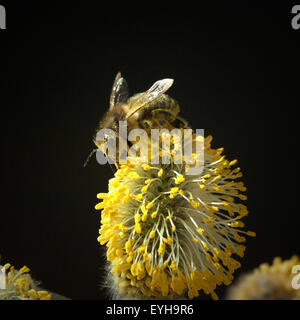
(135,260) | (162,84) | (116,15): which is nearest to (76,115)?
(116,15)

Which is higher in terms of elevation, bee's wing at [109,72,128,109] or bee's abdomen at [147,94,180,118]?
bee's wing at [109,72,128,109]

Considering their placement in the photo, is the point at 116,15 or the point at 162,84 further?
the point at 116,15

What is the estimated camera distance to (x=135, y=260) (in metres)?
0.73

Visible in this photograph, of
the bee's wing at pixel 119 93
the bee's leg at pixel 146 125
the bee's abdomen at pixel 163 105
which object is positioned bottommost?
the bee's leg at pixel 146 125

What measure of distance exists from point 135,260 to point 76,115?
1.61 ft

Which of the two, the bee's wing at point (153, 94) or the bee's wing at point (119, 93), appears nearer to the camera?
the bee's wing at point (153, 94)

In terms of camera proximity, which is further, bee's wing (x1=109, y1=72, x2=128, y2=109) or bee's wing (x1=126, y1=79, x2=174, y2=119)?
bee's wing (x1=109, y1=72, x2=128, y2=109)

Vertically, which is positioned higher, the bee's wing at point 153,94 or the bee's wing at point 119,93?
the bee's wing at point 119,93

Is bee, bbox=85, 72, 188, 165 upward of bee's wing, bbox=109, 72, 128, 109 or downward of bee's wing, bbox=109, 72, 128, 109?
downward

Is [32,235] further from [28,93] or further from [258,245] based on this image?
[258,245]

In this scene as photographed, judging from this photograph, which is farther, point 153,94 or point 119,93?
point 119,93

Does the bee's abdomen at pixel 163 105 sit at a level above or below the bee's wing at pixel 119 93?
below

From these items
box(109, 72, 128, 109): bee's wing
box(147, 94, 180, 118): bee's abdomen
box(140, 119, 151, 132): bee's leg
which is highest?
box(109, 72, 128, 109): bee's wing

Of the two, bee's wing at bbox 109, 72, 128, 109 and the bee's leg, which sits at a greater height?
bee's wing at bbox 109, 72, 128, 109
